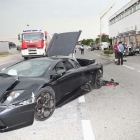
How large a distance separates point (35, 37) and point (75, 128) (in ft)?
66.3

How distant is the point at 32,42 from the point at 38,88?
19708mm

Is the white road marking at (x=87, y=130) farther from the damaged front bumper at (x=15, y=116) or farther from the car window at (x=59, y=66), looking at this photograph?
the car window at (x=59, y=66)

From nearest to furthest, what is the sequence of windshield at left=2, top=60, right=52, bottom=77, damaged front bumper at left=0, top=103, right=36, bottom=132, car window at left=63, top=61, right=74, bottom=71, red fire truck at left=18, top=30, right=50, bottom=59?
damaged front bumper at left=0, top=103, right=36, bottom=132 < windshield at left=2, top=60, right=52, bottom=77 < car window at left=63, top=61, right=74, bottom=71 < red fire truck at left=18, top=30, right=50, bottom=59

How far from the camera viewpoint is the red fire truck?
2353cm

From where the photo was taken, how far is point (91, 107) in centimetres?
551

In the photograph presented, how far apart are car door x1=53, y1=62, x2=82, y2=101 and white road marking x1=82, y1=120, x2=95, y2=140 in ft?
2.94

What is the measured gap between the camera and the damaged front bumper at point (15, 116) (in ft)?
12.2

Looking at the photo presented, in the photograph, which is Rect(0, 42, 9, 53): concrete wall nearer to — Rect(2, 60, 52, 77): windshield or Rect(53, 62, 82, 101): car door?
Rect(2, 60, 52, 77): windshield

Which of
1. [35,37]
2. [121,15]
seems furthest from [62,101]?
[121,15]

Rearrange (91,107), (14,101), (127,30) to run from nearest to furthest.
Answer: (14,101)
(91,107)
(127,30)

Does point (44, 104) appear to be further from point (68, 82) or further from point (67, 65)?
point (67, 65)

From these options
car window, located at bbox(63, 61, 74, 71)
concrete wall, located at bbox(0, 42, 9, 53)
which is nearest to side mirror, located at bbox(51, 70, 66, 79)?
car window, located at bbox(63, 61, 74, 71)

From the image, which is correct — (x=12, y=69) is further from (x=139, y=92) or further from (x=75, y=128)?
(x=139, y=92)

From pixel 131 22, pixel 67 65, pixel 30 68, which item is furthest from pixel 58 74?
pixel 131 22
